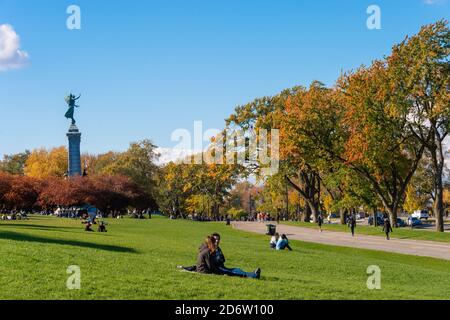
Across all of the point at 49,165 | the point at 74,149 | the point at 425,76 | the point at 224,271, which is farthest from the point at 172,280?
the point at 49,165

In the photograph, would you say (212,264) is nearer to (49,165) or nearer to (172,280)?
(172,280)

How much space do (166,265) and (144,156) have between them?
103 meters

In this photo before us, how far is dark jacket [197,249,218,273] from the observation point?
1802cm

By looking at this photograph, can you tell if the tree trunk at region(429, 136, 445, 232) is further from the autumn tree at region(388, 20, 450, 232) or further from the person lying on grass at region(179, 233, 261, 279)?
the person lying on grass at region(179, 233, 261, 279)

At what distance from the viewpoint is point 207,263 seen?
18047 mm

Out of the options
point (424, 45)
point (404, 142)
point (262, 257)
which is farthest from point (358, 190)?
point (262, 257)

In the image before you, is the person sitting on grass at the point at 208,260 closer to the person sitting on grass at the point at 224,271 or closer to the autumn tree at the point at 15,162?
the person sitting on grass at the point at 224,271

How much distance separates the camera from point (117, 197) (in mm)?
95438

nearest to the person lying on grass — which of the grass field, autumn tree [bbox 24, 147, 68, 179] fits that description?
the grass field

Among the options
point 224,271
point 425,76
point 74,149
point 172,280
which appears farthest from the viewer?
point 74,149

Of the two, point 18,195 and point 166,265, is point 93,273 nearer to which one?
point 166,265

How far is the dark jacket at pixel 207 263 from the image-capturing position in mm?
18016

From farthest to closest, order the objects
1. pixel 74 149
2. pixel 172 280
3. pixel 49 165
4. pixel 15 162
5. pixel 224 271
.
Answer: pixel 15 162, pixel 49 165, pixel 74 149, pixel 224 271, pixel 172 280

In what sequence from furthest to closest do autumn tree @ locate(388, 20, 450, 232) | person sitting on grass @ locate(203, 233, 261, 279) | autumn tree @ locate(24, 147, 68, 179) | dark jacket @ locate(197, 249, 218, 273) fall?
autumn tree @ locate(24, 147, 68, 179), autumn tree @ locate(388, 20, 450, 232), dark jacket @ locate(197, 249, 218, 273), person sitting on grass @ locate(203, 233, 261, 279)
